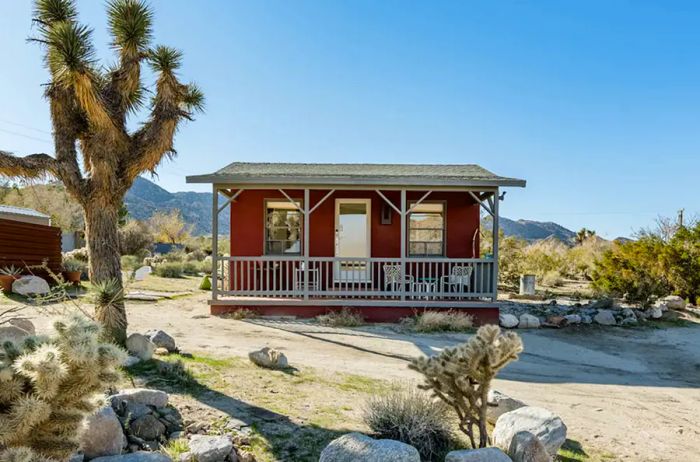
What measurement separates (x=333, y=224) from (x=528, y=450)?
328 inches

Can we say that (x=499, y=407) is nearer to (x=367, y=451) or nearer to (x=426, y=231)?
(x=367, y=451)

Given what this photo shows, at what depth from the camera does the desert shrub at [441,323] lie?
27.3 feet

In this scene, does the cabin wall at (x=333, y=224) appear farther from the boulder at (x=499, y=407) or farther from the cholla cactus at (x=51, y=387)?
the cholla cactus at (x=51, y=387)

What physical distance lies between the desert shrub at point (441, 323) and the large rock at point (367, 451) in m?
5.64

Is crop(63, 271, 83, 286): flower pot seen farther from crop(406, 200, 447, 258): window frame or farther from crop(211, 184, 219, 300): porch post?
crop(406, 200, 447, 258): window frame

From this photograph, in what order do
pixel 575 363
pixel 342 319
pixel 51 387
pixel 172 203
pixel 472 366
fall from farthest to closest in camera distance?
pixel 172 203, pixel 342 319, pixel 575 363, pixel 472 366, pixel 51 387

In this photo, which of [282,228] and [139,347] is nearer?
[139,347]

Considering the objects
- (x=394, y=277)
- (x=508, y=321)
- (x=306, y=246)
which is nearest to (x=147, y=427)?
(x=306, y=246)

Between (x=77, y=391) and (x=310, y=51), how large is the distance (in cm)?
1172

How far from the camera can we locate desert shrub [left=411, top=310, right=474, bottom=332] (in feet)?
27.3

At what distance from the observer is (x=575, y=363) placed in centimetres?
645

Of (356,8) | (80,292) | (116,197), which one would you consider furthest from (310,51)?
(80,292)

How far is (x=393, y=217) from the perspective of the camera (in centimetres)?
1107

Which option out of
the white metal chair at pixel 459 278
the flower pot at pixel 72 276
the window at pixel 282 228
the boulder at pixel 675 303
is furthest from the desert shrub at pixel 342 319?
the boulder at pixel 675 303
